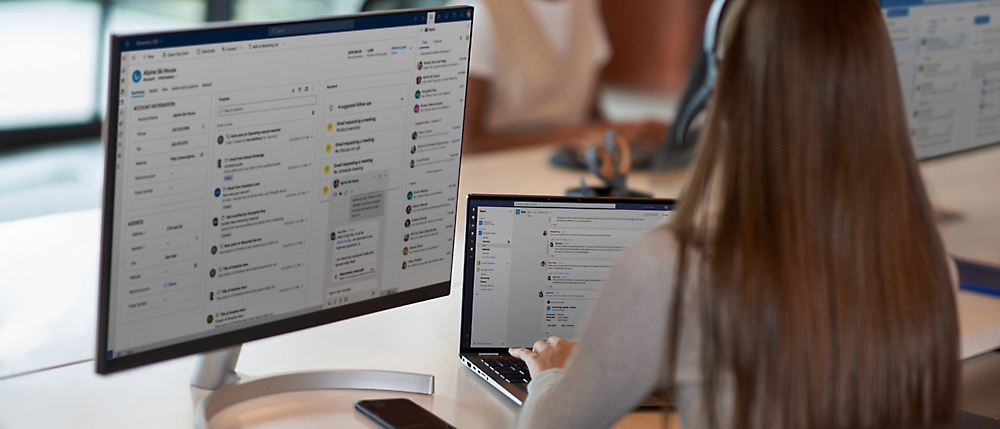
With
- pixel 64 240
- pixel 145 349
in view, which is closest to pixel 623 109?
pixel 64 240

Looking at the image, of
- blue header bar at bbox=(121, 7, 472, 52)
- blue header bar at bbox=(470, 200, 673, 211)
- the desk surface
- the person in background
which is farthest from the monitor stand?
the person in background

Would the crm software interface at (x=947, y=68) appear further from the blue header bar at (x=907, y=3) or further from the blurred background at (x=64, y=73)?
the blurred background at (x=64, y=73)

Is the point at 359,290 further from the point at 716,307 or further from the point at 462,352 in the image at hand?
the point at 716,307

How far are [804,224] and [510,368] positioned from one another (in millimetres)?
544

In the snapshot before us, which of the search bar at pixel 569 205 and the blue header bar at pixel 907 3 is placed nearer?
the search bar at pixel 569 205

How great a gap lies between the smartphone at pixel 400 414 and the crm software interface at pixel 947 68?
1121 millimetres

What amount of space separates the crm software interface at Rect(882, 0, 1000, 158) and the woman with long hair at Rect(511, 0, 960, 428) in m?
1.02

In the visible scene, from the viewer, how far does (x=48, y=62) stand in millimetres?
4898

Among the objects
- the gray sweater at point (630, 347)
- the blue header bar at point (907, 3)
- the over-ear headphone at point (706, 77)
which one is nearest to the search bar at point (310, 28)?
the gray sweater at point (630, 347)

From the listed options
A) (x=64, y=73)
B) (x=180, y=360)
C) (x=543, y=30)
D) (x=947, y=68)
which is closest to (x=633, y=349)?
(x=180, y=360)

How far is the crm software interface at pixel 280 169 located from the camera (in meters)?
0.97

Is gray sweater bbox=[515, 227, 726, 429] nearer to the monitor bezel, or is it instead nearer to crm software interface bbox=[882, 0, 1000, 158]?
the monitor bezel

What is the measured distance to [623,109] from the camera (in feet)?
20.5

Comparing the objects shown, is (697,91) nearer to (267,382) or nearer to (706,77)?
(706,77)
